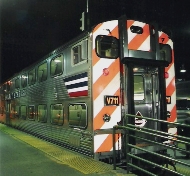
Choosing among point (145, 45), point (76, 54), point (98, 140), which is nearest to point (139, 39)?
point (145, 45)

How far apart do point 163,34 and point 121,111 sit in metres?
2.48

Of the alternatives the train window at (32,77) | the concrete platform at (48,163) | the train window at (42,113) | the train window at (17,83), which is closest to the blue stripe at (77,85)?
the concrete platform at (48,163)

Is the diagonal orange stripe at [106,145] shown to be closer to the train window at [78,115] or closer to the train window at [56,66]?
the train window at [78,115]

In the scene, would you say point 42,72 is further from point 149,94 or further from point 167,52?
point 167,52

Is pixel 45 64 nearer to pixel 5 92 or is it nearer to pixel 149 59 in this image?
pixel 149 59

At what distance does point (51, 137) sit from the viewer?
8.63 m

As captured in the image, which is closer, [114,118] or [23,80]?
[114,118]

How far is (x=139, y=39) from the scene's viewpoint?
19.9 feet

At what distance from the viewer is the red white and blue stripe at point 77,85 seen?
608 cm

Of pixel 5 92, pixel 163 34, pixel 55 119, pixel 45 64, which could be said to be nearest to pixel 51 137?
pixel 55 119

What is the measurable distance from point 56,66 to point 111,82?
2878 mm

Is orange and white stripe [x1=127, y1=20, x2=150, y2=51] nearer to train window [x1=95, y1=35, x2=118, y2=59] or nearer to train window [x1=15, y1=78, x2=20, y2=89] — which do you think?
train window [x1=95, y1=35, x2=118, y2=59]

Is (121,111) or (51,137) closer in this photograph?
(121,111)

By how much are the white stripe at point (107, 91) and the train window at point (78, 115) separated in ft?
1.47
